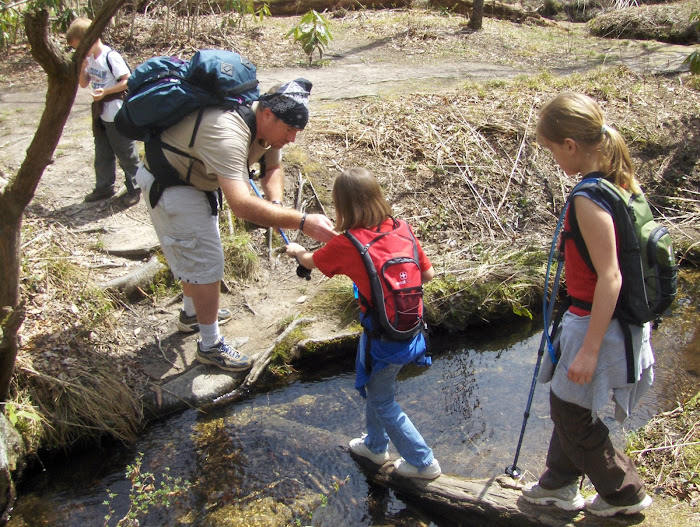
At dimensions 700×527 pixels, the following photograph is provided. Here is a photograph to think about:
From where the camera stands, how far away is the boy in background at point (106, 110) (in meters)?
5.58

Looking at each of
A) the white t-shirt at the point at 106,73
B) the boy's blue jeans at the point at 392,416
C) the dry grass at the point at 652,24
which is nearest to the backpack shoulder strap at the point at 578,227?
the boy's blue jeans at the point at 392,416

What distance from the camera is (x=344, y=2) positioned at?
48.4ft

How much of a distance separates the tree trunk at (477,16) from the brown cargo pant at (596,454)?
41.4 feet

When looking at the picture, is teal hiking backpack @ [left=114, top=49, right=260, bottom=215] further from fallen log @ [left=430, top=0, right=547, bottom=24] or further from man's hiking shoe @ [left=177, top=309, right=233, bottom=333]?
fallen log @ [left=430, top=0, right=547, bottom=24]

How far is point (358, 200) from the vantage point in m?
2.93

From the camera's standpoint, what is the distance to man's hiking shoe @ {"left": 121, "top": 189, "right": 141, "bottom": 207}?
19.9 ft

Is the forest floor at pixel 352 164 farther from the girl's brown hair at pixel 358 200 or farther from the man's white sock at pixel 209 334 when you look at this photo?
the girl's brown hair at pixel 358 200

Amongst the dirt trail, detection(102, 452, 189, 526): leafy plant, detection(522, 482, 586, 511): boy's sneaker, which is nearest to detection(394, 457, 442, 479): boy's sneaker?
detection(522, 482, 586, 511): boy's sneaker

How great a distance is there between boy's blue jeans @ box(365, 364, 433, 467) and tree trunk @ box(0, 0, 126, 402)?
6.62ft

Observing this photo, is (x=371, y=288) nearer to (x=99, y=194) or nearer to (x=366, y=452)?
(x=366, y=452)

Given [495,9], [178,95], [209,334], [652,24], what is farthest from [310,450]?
[652,24]

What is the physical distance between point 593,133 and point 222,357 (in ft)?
10.1

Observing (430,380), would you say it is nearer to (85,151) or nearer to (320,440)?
(320,440)

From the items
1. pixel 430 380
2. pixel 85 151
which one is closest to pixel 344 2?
pixel 85 151
